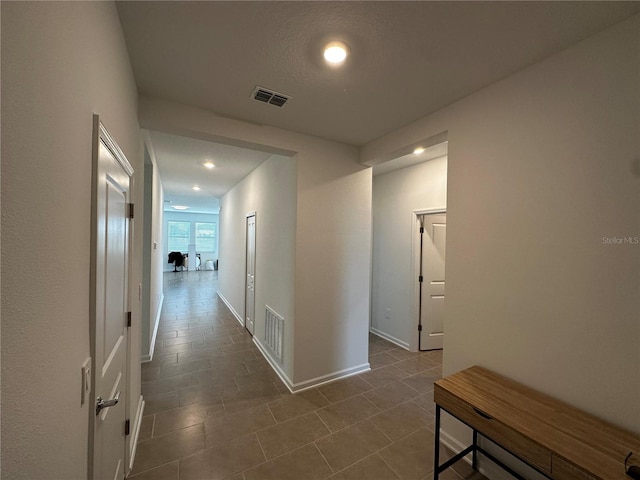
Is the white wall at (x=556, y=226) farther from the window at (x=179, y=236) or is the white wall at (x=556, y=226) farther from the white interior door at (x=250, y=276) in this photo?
the window at (x=179, y=236)

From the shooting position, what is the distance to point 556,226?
151 cm

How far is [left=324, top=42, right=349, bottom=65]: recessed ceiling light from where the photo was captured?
149 centimetres

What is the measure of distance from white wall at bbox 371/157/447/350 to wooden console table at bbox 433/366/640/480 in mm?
2278

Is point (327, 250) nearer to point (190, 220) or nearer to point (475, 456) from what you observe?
point (475, 456)

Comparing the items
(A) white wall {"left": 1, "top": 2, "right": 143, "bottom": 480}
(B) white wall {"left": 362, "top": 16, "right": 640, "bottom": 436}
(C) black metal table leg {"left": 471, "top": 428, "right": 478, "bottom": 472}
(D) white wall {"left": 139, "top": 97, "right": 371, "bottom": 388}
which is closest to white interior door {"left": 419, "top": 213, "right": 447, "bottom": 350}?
(D) white wall {"left": 139, "top": 97, "right": 371, "bottom": 388}

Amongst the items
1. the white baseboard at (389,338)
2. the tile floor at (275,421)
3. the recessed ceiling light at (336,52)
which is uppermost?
the recessed ceiling light at (336,52)

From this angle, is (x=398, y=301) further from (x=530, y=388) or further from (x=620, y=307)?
(x=620, y=307)

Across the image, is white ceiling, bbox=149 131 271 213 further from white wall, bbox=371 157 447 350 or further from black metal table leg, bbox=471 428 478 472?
black metal table leg, bbox=471 428 478 472

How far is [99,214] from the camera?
106 centimetres

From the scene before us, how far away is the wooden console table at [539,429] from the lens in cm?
111

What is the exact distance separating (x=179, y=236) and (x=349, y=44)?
13.4 metres

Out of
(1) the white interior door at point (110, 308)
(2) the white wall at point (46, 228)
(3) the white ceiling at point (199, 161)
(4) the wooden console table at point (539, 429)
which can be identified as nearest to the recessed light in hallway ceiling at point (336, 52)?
(2) the white wall at point (46, 228)

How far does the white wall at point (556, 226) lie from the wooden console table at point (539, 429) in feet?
0.36

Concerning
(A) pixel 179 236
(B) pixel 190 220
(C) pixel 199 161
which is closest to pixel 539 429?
(C) pixel 199 161
